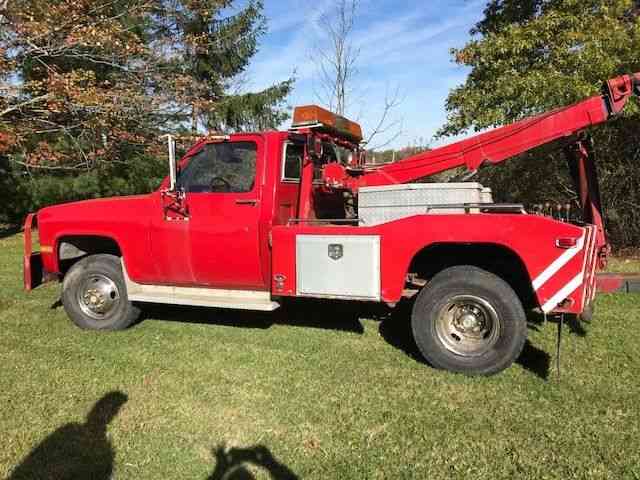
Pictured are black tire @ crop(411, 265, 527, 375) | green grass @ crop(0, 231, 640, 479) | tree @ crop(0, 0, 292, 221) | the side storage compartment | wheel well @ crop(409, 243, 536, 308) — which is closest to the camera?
green grass @ crop(0, 231, 640, 479)

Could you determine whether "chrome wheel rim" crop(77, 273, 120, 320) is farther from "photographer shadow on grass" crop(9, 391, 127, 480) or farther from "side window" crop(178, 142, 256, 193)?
"photographer shadow on grass" crop(9, 391, 127, 480)

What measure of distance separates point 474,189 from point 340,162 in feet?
6.24

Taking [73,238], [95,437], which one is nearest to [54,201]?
[73,238]

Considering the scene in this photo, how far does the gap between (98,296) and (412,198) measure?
3.57 m

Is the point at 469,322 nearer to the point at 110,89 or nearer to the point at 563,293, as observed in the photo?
the point at 563,293

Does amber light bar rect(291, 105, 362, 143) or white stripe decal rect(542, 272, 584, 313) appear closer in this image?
white stripe decal rect(542, 272, 584, 313)

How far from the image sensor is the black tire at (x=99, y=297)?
19.1 ft

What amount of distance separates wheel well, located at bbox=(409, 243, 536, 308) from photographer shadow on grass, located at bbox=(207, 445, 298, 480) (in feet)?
7.27

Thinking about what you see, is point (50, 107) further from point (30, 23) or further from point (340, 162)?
point (340, 162)

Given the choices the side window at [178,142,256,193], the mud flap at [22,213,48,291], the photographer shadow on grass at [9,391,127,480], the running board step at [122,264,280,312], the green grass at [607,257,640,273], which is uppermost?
the side window at [178,142,256,193]

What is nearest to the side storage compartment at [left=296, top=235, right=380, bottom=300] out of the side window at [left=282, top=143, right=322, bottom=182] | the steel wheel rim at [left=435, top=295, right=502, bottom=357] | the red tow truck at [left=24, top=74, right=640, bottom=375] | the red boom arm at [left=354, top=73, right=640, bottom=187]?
the red tow truck at [left=24, top=74, right=640, bottom=375]

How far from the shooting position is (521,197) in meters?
11.7

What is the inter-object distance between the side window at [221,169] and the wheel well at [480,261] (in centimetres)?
180

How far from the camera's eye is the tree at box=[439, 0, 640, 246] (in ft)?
28.8
